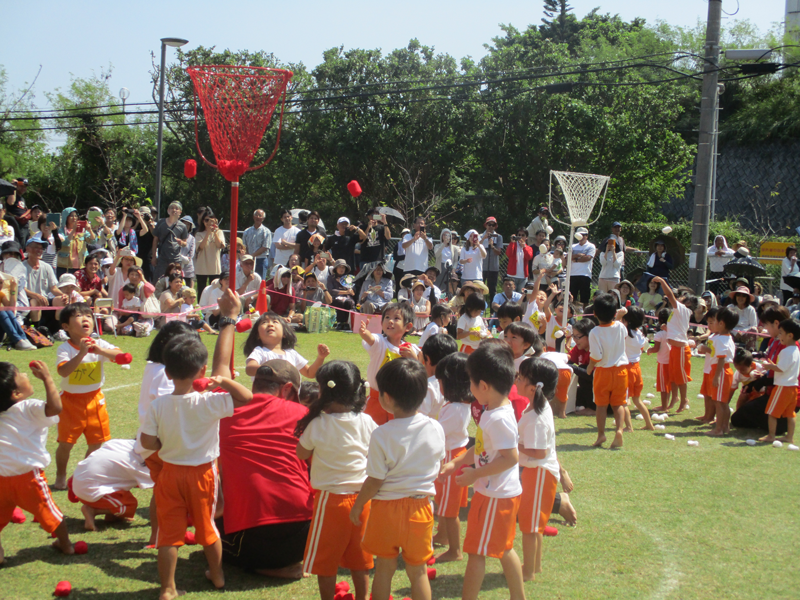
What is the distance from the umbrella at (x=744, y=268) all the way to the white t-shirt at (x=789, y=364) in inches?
374

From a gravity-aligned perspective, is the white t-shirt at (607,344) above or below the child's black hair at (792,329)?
below

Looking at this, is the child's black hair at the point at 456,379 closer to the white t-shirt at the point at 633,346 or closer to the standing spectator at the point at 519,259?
the white t-shirt at the point at 633,346

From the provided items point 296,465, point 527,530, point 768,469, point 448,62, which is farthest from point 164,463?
point 448,62

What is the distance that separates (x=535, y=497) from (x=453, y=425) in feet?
2.10

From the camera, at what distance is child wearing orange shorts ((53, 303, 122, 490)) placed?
5.09 metres

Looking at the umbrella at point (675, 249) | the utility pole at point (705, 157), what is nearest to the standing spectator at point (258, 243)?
the utility pole at point (705, 157)

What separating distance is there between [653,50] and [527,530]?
43312 mm

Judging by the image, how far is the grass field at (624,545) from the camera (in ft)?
13.0

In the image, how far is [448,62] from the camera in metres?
29.3

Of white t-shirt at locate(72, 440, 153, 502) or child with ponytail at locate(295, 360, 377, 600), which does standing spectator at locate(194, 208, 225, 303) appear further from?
child with ponytail at locate(295, 360, 377, 600)

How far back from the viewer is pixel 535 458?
13.8ft

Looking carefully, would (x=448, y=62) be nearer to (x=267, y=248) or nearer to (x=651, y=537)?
(x=267, y=248)

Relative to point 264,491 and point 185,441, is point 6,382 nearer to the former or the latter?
point 185,441

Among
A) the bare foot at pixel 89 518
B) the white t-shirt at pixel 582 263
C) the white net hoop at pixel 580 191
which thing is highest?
the white net hoop at pixel 580 191
